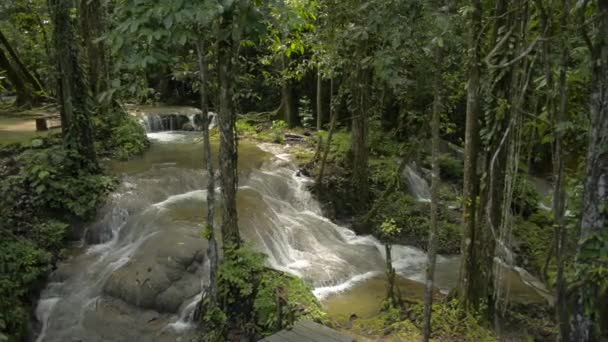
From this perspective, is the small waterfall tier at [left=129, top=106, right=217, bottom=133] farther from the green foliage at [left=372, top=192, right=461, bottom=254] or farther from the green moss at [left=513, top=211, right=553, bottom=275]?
the green moss at [left=513, top=211, right=553, bottom=275]

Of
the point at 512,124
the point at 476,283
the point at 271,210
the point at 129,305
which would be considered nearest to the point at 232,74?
the point at 512,124

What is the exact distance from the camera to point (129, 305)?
698 centimetres

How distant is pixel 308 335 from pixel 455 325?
2.25 m

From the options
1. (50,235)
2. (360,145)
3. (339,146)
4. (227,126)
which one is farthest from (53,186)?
(339,146)

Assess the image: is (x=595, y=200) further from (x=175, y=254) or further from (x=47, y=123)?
(x=47, y=123)

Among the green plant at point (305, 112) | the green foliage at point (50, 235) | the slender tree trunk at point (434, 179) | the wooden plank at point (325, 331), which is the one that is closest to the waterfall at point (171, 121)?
the green plant at point (305, 112)

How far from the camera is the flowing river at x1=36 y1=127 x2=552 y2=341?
6895 mm

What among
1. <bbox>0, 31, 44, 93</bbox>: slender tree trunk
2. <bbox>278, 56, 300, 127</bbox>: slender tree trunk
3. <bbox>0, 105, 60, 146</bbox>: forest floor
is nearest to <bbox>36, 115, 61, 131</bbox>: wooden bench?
<bbox>0, 105, 60, 146</bbox>: forest floor

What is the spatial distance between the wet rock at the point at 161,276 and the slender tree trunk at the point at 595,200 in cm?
503

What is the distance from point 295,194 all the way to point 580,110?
279 inches

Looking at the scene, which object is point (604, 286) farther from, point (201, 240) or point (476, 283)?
point (201, 240)

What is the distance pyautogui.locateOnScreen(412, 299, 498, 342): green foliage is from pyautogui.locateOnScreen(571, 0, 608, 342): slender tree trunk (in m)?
1.93

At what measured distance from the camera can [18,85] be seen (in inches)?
674

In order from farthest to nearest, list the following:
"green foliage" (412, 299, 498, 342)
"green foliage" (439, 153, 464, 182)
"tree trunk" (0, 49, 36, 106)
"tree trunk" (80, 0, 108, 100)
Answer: "tree trunk" (0, 49, 36, 106), "green foliage" (439, 153, 464, 182), "tree trunk" (80, 0, 108, 100), "green foliage" (412, 299, 498, 342)
